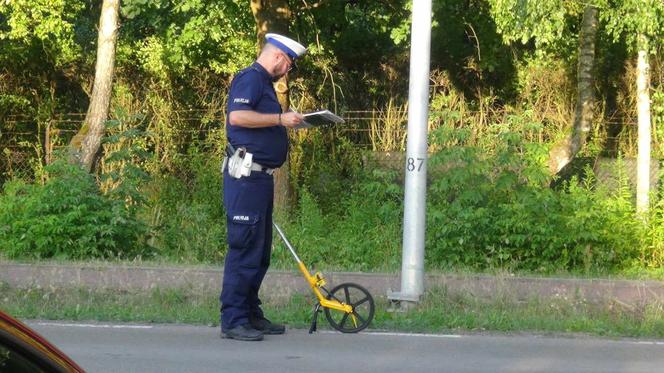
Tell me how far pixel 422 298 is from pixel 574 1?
5789 mm

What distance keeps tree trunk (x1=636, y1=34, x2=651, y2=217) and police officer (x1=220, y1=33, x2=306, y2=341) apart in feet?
22.8

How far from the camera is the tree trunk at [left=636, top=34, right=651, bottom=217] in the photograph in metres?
13.5

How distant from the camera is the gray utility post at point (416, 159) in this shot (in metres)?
9.06

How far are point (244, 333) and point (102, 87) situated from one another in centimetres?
898

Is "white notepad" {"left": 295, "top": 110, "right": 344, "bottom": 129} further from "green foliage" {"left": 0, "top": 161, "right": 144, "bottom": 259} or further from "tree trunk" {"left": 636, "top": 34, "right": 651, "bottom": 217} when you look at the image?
"tree trunk" {"left": 636, "top": 34, "right": 651, "bottom": 217}

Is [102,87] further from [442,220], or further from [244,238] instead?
[244,238]

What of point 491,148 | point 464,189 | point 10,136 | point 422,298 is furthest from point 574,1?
point 10,136

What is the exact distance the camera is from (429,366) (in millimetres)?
7047

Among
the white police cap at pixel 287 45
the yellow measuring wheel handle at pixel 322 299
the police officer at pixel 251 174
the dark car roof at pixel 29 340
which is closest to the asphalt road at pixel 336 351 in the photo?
the yellow measuring wheel handle at pixel 322 299

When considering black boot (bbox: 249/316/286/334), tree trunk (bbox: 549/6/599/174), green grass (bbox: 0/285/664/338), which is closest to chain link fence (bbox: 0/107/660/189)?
tree trunk (bbox: 549/6/599/174)

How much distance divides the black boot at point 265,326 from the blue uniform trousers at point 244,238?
18cm

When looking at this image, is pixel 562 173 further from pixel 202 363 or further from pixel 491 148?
pixel 202 363

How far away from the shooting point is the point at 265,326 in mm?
7992

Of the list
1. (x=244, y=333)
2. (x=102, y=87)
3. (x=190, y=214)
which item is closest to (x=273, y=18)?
(x=102, y=87)
